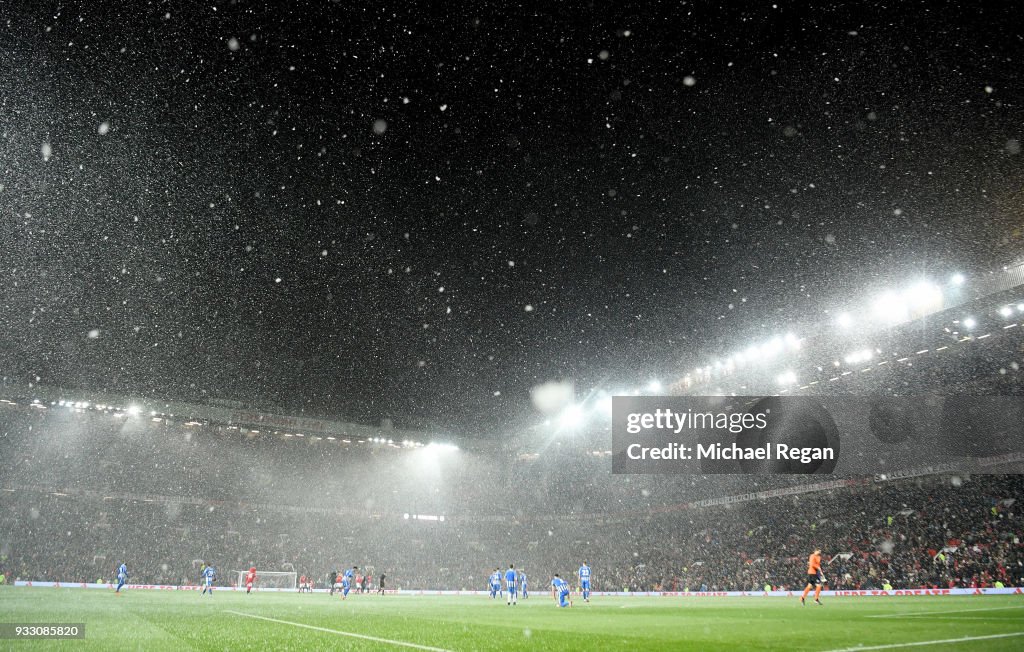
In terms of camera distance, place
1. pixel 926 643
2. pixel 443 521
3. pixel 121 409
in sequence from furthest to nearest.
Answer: pixel 443 521 → pixel 121 409 → pixel 926 643

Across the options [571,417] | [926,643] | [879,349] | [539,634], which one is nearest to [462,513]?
[571,417]

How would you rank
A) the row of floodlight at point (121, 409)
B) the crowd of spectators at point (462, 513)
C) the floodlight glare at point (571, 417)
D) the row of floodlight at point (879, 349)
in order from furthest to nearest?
the floodlight glare at point (571, 417) < the row of floodlight at point (121, 409) < the crowd of spectators at point (462, 513) < the row of floodlight at point (879, 349)

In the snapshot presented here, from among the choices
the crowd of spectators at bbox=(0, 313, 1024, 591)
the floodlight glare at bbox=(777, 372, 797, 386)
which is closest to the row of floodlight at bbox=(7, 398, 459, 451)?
the crowd of spectators at bbox=(0, 313, 1024, 591)

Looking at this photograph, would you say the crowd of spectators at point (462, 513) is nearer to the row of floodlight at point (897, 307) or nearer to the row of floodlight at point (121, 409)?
the row of floodlight at point (121, 409)

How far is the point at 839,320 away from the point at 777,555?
15031 mm

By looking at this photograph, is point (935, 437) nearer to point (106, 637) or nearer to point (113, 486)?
point (106, 637)

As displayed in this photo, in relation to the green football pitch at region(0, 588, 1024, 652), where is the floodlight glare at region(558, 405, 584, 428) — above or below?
above

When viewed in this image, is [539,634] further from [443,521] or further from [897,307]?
[443,521]

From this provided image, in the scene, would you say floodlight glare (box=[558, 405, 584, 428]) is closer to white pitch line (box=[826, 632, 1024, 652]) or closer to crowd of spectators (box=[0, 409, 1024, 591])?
crowd of spectators (box=[0, 409, 1024, 591])

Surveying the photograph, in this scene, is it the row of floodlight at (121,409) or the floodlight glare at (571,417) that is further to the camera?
the floodlight glare at (571,417)

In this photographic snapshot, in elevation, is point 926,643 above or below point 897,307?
below

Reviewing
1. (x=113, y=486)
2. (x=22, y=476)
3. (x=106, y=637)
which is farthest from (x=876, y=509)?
(x=22, y=476)

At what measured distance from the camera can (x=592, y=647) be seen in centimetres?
752

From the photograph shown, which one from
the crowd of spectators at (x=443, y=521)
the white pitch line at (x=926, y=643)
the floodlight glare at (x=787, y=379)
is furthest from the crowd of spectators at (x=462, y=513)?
the white pitch line at (x=926, y=643)
